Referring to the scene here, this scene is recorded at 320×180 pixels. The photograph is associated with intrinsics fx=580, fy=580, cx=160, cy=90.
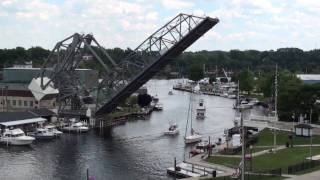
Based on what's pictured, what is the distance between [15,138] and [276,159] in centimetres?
2254

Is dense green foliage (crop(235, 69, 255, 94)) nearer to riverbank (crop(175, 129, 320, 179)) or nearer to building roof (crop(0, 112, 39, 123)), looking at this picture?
building roof (crop(0, 112, 39, 123))

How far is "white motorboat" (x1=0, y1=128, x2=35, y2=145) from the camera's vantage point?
47.6 metres

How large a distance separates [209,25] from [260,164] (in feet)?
57.9

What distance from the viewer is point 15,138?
157 ft

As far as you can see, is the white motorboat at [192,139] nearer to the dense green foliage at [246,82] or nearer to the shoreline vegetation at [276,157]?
the shoreline vegetation at [276,157]

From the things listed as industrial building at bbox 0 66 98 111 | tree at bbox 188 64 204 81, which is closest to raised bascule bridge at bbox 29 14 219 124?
industrial building at bbox 0 66 98 111

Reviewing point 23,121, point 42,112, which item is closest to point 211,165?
point 23,121

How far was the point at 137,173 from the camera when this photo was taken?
121 ft

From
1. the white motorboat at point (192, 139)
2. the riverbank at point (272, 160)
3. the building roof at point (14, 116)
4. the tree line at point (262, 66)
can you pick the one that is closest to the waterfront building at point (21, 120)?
the building roof at point (14, 116)

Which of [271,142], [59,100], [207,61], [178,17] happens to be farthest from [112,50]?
[271,142]

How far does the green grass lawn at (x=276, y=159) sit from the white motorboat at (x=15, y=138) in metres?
17.2

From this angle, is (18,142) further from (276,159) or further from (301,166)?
(301,166)

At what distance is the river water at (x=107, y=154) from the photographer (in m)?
37.0

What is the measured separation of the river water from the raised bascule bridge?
4237 mm
